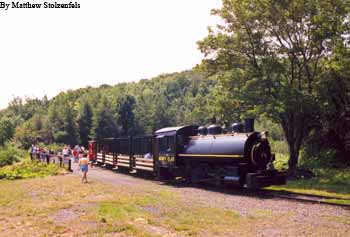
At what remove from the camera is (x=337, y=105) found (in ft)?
88.8

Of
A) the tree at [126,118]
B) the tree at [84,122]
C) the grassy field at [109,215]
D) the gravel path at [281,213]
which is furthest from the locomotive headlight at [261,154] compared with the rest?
the tree at [84,122]

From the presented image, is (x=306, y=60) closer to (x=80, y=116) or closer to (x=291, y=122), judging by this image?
(x=291, y=122)

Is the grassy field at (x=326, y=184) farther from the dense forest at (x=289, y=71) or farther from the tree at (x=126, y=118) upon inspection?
the tree at (x=126, y=118)

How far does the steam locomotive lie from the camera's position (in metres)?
19.2

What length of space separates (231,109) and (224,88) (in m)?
1.43

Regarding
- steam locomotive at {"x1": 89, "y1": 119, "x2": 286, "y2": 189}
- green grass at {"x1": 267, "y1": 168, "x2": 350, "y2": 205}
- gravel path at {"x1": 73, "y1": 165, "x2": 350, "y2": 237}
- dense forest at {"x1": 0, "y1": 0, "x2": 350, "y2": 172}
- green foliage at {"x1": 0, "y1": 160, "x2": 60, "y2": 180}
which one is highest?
dense forest at {"x1": 0, "y1": 0, "x2": 350, "y2": 172}

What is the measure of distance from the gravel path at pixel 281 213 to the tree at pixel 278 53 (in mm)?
8005

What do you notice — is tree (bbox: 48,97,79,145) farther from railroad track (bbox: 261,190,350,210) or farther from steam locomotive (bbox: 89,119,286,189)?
railroad track (bbox: 261,190,350,210)

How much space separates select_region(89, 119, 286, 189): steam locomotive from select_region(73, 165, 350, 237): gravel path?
1.40 metres

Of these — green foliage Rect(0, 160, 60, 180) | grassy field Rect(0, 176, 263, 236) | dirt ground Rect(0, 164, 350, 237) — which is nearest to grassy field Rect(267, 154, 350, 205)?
dirt ground Rect(0, 164, 350, 237)

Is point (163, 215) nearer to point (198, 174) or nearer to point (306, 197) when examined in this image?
point (306, 197)

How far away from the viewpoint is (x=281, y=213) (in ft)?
43.4

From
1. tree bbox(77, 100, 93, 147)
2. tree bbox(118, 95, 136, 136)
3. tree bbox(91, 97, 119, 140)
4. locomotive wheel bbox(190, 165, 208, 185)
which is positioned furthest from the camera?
tree bbox(118, 95, 136, 136)

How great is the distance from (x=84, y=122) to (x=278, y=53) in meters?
87.8
